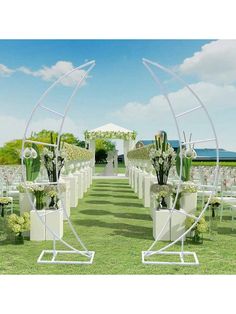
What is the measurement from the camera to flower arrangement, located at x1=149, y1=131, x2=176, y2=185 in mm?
6684

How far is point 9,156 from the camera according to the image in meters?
28.6

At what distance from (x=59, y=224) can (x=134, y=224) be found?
1960 millimetres

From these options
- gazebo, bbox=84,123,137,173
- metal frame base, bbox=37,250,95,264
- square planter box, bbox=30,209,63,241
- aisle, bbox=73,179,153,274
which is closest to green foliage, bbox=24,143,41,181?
square planter box, bbox=30,209,63,241

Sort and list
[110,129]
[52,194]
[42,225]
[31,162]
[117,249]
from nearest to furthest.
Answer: [117,249]
[42,225]
[52,194]
[31,162]
[110,129]

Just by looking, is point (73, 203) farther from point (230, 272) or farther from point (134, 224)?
point (230, 272)

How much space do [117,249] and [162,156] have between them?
6.26 ft

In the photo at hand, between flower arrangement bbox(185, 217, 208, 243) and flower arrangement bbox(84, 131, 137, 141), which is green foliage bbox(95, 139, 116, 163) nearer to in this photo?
flower arrangement bbox(84, 131, 137, 141)

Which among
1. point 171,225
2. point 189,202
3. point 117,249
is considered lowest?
point 117,249

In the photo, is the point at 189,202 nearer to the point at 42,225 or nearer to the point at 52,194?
the point at 52,194

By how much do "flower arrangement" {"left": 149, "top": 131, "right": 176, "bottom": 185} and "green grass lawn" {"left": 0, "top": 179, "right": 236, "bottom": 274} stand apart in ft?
3.66

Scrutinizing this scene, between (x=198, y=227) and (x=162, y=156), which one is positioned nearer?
(x=198, y=227)

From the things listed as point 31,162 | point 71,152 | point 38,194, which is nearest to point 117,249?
point 38,194

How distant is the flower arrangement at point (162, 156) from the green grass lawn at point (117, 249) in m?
1.11

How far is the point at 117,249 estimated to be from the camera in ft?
18.5
